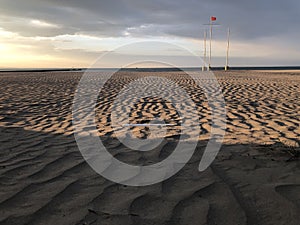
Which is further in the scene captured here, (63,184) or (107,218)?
(63,184)

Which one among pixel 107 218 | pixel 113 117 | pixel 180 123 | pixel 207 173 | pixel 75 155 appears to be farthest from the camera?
pixel 113 117

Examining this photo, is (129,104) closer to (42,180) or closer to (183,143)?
(183,143)

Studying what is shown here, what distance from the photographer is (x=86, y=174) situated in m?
2.75

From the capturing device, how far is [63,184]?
2.53 meters

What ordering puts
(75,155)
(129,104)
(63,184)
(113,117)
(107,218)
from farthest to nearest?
(129,104)
(113,117)
(75,155)
(63,184)
(107,218)

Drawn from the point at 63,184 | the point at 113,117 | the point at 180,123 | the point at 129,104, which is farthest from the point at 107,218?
the point at 129,104

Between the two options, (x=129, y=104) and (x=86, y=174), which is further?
(x=129, y=104)

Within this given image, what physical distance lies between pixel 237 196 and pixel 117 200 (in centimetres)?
97

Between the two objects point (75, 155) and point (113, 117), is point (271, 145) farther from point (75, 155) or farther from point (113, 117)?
point (113, 117)

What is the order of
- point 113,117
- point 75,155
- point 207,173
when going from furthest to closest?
point 113,117 < point 75,155 < point 207,173

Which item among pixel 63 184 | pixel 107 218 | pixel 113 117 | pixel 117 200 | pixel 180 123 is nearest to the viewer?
pixel 107 218

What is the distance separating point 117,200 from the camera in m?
2.24

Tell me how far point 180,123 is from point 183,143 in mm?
1264

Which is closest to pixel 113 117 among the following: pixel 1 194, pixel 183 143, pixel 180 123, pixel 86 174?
pixel 180 123
